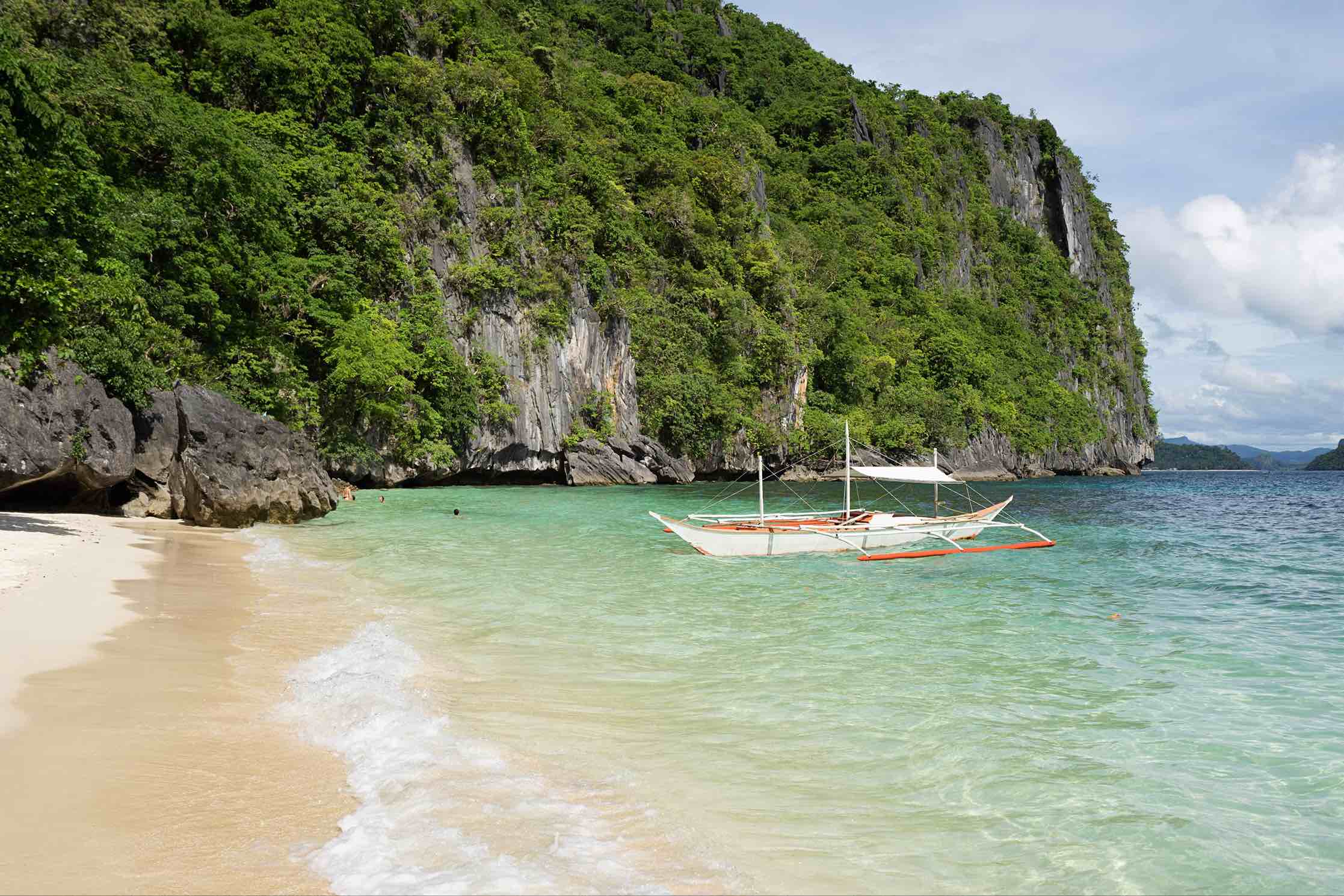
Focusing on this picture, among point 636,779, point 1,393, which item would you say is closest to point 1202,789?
point 636,779

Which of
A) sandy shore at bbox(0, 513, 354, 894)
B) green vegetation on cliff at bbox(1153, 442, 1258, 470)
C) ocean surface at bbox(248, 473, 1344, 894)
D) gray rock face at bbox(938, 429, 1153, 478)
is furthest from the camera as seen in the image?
green vegetation on cliff at bbox(1153, 442, 1258, 470)

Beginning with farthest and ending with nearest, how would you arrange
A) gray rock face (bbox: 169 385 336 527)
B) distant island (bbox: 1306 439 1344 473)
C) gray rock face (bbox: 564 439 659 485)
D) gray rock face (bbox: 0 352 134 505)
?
distant island (bbox: 1306 439 1344 473)
gray rock face (bbox: 564 439 659 485)
gray rock face (bbox: 169 385 336 527)
gray rock face (bbox: 0 352 134 505)

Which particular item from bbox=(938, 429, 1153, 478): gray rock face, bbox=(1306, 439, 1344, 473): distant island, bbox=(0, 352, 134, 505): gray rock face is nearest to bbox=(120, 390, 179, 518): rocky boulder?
bbox=(0, 352, 134, 505): gray rock face

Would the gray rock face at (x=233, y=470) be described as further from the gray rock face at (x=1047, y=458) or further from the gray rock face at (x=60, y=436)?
the gray rock face at (x=1047, y=458)

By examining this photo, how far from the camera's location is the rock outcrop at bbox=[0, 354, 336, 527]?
16.4m

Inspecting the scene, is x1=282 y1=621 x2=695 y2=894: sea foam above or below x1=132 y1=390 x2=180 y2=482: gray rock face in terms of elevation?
below

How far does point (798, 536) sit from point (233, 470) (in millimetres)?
15227

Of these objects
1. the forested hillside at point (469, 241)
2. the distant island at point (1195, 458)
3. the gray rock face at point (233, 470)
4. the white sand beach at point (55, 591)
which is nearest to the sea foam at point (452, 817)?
the white sand beach at point (55, 591)

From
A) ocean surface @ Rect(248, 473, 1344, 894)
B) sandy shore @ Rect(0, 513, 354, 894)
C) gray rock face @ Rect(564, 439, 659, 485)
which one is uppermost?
gray rock face @ Rect(564, 439, 659, 485)

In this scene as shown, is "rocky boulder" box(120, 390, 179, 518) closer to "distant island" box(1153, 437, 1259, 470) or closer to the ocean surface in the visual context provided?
the ocean surface

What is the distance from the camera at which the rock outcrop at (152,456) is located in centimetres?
1644

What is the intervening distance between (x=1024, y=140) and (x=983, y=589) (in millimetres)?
108880

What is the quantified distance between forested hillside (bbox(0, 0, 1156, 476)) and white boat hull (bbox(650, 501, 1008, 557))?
1339cm

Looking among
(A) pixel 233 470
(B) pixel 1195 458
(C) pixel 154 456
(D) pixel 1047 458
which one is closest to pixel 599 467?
(A) pixel 233 470
